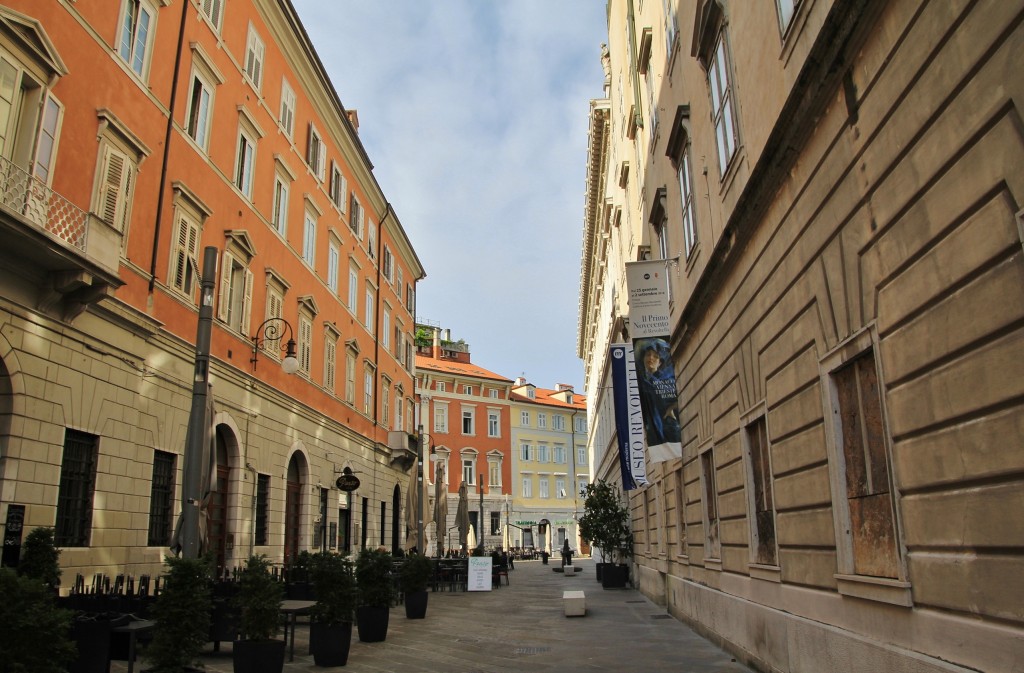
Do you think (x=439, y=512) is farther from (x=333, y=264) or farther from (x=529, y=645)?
(x=529, y=645)

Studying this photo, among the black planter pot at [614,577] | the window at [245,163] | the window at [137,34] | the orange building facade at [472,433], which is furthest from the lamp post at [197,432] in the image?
the orange building facade at [472,433]

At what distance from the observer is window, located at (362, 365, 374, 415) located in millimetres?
32031

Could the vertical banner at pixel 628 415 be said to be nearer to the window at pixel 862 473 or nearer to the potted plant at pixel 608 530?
the potted plant at pixel 608 530

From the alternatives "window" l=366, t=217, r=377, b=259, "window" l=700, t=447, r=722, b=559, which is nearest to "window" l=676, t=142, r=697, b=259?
"window" l=700, t=447, r=722, b=559

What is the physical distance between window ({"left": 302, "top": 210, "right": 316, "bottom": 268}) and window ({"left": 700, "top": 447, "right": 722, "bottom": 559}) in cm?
1587

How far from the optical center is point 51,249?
34.7ft

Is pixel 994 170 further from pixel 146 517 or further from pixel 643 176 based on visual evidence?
pixel 643 176

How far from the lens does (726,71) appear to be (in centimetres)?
982

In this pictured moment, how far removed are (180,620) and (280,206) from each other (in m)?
17.4

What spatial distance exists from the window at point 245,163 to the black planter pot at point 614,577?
663 inches

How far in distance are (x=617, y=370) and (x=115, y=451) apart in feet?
37.5

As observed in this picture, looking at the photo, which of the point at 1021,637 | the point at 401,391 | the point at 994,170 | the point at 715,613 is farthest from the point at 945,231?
the point at 401,391

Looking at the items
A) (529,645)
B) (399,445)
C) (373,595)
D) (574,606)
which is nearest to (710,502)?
(529,645)

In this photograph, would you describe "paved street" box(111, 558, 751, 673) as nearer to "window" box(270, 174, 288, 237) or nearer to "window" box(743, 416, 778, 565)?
"window" box(743, 416, 778, 565)
